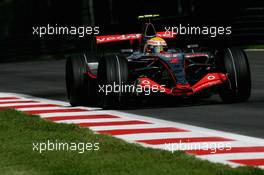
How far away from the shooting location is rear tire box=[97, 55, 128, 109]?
16203mm

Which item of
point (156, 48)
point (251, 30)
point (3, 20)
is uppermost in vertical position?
point (156, 48)

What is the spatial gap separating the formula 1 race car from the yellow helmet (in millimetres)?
145

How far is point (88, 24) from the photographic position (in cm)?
4881

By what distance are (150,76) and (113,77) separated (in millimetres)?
1555

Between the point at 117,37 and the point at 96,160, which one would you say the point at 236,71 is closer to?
the point at 117,37

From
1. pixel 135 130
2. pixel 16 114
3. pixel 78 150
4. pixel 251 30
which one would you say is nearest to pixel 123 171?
pixel 78 150

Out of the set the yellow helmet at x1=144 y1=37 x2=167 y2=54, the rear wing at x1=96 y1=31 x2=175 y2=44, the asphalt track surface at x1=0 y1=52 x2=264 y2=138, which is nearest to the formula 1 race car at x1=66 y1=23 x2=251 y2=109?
the yellow helmet at x1=144 y1=37 x2=167 y2=54

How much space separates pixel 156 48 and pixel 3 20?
84.5 m

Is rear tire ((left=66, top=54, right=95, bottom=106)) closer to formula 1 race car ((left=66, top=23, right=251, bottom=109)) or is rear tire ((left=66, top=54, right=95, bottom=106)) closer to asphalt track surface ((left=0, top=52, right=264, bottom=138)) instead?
formula 1 race car ((left=66, top=23, right=251, bottom=109))

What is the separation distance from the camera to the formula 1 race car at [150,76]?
16359 millimetres

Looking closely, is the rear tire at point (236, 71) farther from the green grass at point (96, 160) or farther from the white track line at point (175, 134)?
the green grass at point (96, 160)

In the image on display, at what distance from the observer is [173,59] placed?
55.4ft

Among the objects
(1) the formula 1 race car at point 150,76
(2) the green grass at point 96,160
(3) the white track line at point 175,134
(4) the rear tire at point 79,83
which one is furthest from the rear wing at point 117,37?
(2) the green grass at point 96,160

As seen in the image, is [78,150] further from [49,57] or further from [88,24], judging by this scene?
[88,24]
